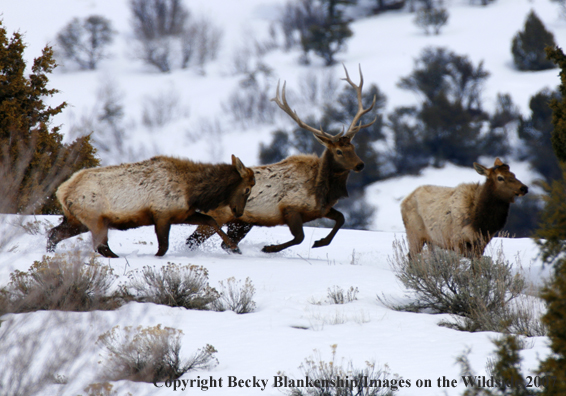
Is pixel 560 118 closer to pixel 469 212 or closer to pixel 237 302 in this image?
pixel 469 212

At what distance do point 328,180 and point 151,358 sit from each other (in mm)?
5133

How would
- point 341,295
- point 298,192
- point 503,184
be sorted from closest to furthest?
point 341,295 → point 503,184 → point 298,192

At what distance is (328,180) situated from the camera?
865 cm

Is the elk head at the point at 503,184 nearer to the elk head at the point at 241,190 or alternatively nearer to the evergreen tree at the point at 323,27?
the elk head at the point at 241,190

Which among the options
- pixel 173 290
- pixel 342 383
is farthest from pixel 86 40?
pixel 342 383

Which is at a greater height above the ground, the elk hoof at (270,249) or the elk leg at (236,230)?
the elk leg at (236,230)

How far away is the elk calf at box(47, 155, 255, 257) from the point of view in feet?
24.5

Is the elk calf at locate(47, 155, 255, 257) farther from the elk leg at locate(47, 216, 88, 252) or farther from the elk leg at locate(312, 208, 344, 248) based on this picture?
the elk leg at locate(312, 208, 344, 248)

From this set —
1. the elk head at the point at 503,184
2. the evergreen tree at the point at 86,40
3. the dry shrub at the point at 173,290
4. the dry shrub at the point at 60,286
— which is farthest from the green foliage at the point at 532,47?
the dry shrub at the point at 60,286

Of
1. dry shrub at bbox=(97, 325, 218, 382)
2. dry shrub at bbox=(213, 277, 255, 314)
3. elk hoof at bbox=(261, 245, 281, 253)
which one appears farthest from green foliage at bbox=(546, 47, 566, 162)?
dry shrub at bbox=(97, 325, 218, 382)

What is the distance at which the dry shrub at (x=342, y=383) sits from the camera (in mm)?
3629

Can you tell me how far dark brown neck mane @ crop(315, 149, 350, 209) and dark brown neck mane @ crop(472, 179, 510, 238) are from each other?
1.95m

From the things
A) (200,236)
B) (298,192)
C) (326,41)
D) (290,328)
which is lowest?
(290,328)

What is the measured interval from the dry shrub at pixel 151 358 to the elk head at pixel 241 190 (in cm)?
401
